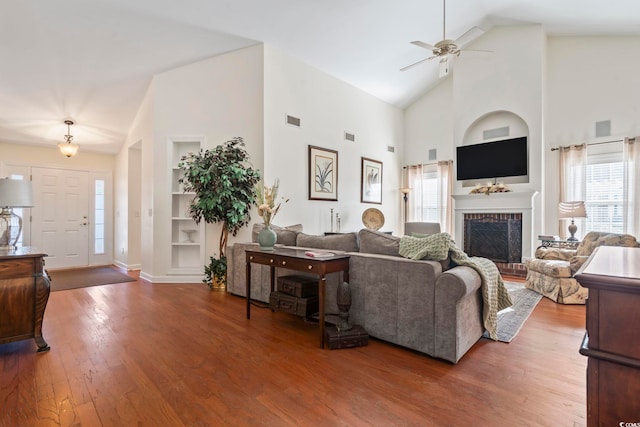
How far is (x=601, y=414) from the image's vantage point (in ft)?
2.99

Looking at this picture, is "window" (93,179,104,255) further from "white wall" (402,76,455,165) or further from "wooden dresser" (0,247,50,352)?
"white wall" (402,76,455,165)

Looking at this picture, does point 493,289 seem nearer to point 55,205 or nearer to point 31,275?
point 31,275

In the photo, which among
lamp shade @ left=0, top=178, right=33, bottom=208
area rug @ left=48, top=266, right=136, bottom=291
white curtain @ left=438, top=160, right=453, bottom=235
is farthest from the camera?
white curtain @ left=438, top=160, right=453, bottom=235

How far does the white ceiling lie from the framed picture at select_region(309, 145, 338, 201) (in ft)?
5.32

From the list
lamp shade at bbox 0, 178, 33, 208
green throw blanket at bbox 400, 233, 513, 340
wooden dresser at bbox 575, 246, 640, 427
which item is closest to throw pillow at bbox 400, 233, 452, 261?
green throw blanket at bbox 400, 233, 513, 340

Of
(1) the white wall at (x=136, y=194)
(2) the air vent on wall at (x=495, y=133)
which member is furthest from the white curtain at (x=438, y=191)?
(1) the white wall at (x=136, y=194)

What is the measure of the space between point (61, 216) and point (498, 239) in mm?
8923

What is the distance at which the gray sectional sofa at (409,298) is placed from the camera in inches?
90.7

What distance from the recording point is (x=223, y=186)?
4.36m

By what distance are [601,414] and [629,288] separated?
39cm

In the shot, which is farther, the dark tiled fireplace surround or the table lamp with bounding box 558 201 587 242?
the dark tiled fireplace surround

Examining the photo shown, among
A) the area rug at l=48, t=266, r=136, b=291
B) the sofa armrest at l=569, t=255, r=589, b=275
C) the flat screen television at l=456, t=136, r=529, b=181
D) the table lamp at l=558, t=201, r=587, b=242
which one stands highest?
the flat screen television at l=456, t=136, r=529, b=181

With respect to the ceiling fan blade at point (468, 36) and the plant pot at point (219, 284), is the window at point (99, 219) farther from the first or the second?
the ceiling fan blade at point (468, 36)

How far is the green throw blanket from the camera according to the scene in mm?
2486
